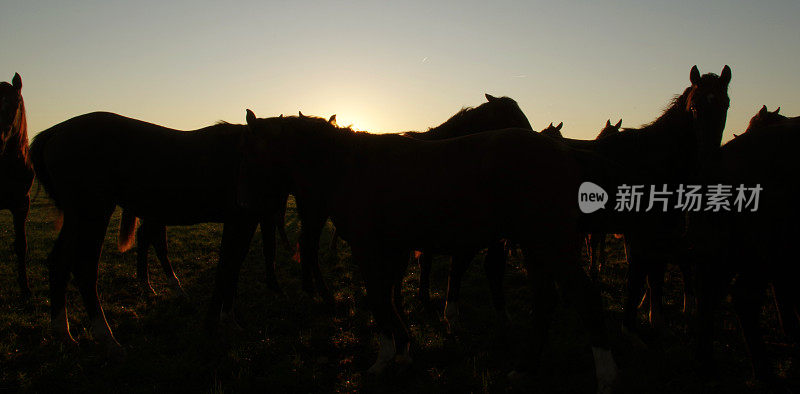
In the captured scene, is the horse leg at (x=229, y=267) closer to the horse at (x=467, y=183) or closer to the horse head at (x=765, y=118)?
the horse at (x=467, y=183)

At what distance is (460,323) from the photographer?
5.34 m

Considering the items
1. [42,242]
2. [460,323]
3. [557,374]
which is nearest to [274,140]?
Result: [460,323]

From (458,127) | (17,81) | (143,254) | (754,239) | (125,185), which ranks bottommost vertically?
(143,254)

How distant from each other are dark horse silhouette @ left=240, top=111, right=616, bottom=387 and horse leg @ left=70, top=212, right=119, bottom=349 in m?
1.93

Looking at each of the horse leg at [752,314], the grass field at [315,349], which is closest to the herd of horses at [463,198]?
the horse leg at [752,314]

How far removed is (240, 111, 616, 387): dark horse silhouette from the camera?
3406 mm

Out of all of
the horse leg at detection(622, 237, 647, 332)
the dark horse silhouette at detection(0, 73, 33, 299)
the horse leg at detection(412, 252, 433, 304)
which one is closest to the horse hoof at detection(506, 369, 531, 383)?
the horse leg at detection(622, 237, 647, 332)

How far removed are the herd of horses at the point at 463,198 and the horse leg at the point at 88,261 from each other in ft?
0.04

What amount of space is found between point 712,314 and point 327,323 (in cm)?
394

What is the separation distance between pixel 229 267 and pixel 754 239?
5156mm

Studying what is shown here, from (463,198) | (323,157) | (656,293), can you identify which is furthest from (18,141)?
(656,293)

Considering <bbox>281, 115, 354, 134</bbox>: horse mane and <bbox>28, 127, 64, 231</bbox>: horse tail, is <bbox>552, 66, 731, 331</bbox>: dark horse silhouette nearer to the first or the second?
<bbox>281, 115, 354, 134</bbox>: horse mane

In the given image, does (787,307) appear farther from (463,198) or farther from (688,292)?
(463,198)

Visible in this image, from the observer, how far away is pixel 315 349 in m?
4.62
